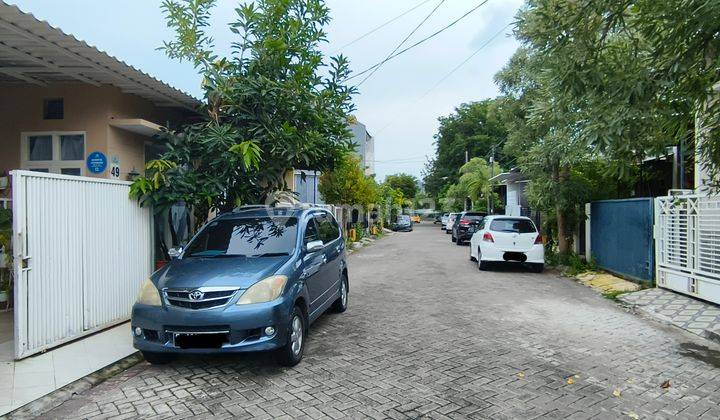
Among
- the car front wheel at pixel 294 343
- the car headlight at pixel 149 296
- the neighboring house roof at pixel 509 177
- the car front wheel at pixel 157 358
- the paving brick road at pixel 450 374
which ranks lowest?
the paving brick road at pixel 450 374

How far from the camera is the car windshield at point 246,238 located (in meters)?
5.66

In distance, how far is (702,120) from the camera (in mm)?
4098

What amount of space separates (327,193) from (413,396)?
2078cm

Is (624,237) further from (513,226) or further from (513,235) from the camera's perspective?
(513,226)

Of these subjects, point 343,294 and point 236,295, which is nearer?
point 236,295

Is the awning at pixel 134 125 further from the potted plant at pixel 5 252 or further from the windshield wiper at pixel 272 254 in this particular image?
the windshield wiper at pixel 272 254

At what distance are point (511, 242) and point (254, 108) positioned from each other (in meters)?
7.75

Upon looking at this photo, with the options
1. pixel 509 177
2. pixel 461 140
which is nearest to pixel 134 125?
pixel 509 177

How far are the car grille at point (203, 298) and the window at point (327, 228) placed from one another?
2.29 metres

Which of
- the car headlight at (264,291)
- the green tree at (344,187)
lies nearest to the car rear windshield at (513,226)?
the car headlight at (264,291)

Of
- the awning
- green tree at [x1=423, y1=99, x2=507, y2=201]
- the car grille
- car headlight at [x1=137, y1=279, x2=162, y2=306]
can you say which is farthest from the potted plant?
green tree at [x1=423, y1=99, x2=507, y2=201]

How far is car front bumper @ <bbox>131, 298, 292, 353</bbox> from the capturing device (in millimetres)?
4547

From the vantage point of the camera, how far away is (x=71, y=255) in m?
5.67

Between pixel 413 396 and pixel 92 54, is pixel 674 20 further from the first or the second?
pixel 92 54
